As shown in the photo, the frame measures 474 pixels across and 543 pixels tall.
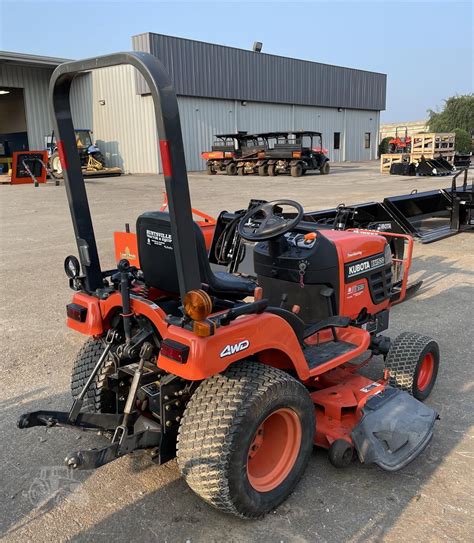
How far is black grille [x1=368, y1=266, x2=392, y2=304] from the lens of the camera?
3656mm

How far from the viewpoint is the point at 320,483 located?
2590 millimetres

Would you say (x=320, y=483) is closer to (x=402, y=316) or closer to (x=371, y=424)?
(x=371, y=424)

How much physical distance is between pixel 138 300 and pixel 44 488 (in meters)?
1.07

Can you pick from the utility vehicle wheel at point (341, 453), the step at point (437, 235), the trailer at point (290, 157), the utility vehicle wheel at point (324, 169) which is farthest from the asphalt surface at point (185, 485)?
the utility vehicle wheel at point (324, 169)

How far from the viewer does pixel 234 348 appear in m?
2.21

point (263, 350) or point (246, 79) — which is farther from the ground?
point (246, 79)

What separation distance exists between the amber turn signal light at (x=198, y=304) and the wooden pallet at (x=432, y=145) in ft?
78.5

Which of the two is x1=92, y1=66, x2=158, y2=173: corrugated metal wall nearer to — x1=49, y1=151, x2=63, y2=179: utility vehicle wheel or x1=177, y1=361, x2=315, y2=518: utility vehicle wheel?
x1=49, y1=151, x2=63, y2=179: utility vehicle wheel

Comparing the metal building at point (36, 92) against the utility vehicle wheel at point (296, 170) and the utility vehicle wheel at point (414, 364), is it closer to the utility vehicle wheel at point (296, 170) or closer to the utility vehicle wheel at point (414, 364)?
the utility vehicle wheel at point (296, 170)

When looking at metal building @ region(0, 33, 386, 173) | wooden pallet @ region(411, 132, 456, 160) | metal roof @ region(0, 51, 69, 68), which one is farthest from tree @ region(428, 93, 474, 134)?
metal roof @ region(0, 51, 69, 68)

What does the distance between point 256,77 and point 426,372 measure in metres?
29.3

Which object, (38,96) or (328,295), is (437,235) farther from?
(38,96)

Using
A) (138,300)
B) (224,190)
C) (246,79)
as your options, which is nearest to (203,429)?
(138,300)

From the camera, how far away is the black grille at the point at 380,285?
3656 mm
